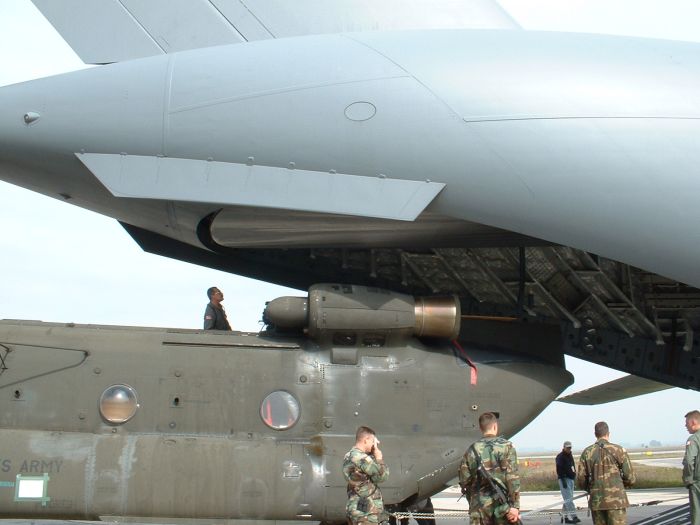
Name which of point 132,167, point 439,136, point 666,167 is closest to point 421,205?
point 439,136

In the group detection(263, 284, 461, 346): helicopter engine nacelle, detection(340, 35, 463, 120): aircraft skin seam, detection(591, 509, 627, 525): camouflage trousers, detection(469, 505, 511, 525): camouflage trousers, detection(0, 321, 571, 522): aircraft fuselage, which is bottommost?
detection(591, 509, 627, 525): camouflage trousers

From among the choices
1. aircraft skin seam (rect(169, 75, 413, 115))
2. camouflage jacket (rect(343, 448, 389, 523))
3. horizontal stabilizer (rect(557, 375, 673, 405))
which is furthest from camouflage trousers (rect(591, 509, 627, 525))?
horizontal stabilizer (rect(557, 375, 673, 405))

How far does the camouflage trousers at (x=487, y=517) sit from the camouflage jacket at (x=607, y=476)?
1.44m

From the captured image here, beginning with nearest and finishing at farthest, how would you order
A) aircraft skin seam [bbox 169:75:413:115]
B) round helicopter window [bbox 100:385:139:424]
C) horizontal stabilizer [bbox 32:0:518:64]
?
aircraft skin seam [bbox 169:75:413:115] < round helicopter window [bbox 100:385:139:424] < horizontal stabilizer [bbox 32:0:518:64]

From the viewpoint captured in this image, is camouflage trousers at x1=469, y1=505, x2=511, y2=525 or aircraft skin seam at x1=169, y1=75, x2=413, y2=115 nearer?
camouflage trousers at x1=469, y1=505, x2=511, y2=525

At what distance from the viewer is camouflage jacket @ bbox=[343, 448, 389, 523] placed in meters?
6.83

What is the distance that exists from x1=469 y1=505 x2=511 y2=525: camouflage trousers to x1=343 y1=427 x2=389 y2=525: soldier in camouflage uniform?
745mm

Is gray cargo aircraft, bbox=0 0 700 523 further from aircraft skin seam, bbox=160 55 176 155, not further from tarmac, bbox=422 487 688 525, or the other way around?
tarmac, bbox=422 487 688 525

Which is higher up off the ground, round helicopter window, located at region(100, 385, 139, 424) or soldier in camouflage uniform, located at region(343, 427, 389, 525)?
round helicopter window, located at region(100, 385, 139, 424)

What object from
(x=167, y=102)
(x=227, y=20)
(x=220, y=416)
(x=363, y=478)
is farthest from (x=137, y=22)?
(x=363, y=478)

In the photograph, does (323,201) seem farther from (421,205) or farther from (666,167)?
(666,167)

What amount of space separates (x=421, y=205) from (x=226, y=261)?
2.99 m

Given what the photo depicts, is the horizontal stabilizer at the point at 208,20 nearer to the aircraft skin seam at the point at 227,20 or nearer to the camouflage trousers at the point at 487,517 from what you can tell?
the aircraft skin seam at the point at 227,20

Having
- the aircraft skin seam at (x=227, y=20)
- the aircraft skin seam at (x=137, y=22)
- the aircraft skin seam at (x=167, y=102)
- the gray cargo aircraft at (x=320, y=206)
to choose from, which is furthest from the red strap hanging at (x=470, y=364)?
the aircraft skin seam at (x=137, y=22)
